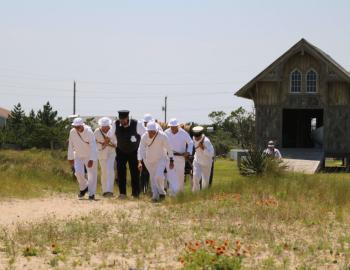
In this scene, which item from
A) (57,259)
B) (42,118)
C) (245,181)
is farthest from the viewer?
(42,118)

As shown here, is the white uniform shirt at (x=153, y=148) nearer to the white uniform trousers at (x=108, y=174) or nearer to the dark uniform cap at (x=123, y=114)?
the dark uniform cap at (x=123, y=114)

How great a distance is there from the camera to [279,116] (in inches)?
1469

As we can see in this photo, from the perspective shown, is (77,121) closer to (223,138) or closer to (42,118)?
(42,118)

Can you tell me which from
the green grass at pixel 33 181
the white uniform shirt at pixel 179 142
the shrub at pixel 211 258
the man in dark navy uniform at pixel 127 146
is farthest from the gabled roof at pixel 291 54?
the shrub at pixel 211 258

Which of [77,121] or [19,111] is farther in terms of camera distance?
[19,111]

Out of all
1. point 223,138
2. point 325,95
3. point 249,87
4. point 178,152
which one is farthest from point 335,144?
point 223,138

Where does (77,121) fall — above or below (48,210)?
above

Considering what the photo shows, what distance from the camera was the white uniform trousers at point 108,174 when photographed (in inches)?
677

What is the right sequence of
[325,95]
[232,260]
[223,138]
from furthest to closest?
[223,138]
[325,95]
[232,260]

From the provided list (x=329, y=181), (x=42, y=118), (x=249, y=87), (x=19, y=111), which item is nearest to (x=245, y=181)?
(x=329, y=181)

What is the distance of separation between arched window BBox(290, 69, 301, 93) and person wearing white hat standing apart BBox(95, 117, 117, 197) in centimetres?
2109

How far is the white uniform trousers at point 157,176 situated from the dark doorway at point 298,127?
26.5 metres

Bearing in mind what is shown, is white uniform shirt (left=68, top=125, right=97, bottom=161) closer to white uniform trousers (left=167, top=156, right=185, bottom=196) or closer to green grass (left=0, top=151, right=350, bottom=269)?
white uniform trousers (left=167, top=156, right=185, bottom=196)

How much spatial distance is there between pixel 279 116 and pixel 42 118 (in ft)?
109
